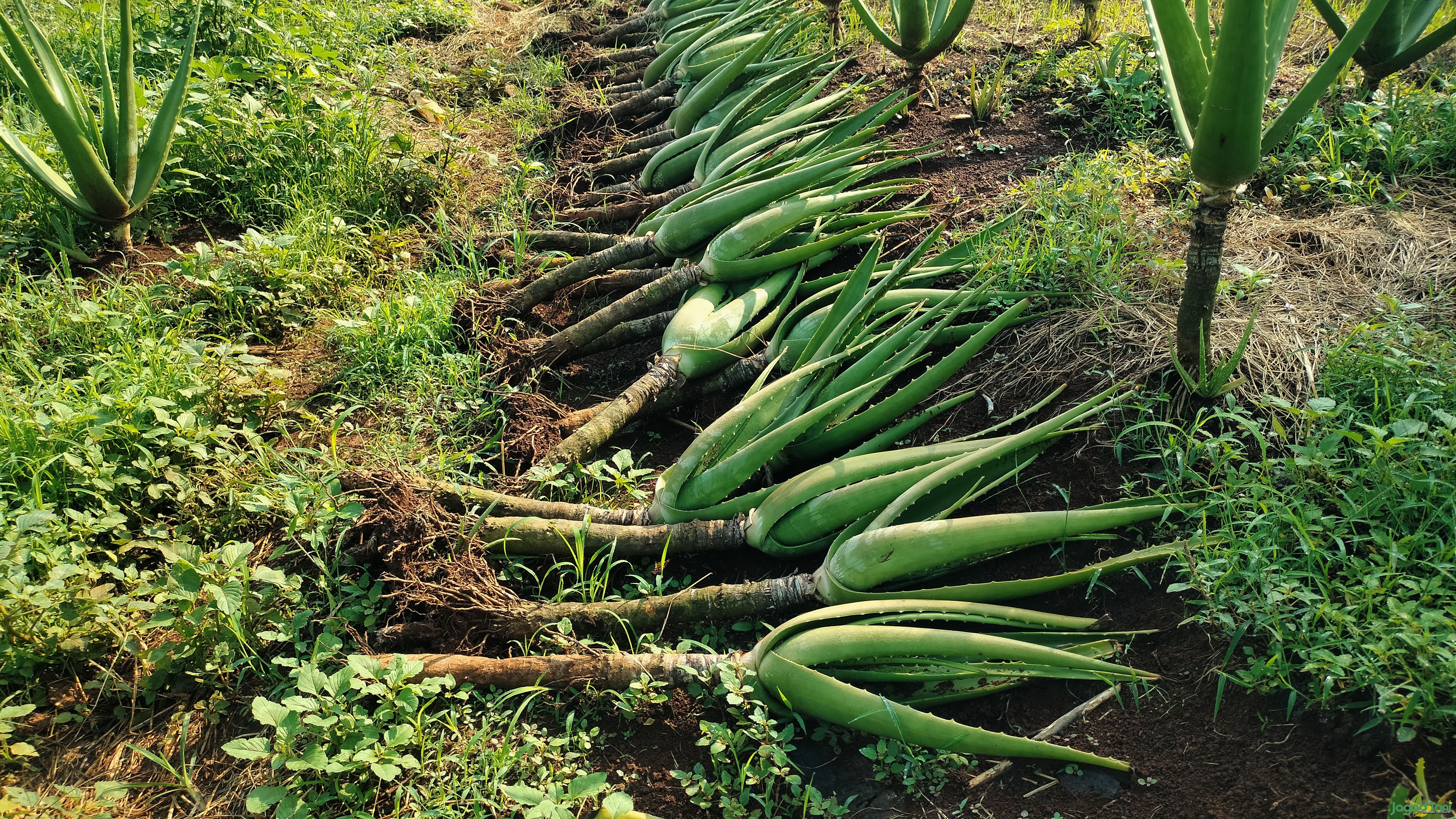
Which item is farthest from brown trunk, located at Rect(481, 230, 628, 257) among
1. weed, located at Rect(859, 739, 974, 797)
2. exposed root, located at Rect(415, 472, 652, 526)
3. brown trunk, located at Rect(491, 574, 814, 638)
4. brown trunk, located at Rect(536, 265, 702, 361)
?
weed, located at Rect(859, 739, 974, 797)

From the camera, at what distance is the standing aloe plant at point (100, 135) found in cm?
282

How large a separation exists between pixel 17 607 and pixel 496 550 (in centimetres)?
104

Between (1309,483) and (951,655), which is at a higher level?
(1309,483)

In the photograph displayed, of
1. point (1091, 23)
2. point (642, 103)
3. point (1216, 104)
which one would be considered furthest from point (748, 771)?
point (1091, 23)

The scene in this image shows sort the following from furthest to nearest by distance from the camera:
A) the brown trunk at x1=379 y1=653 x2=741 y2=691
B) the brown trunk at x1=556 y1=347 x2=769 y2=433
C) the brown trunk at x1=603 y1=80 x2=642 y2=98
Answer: the brown trunk at x1=603 y1=80 x2=642 y2=98, the brown trunk at x1=556 y1=347 x2=769 y2=433, the brown trunk at x1=379 y1=653 x2=741 y2=691

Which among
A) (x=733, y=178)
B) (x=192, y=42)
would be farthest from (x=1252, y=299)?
(x=192, y=42)

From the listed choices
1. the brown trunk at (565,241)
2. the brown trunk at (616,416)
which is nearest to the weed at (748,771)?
the brown trunk at (616,416)

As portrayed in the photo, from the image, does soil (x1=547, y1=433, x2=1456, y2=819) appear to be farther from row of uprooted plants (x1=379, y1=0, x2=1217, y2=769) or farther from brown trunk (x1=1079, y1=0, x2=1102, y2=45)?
brown trunk (x1=1079, y1=0, x2=1102, y2=45)

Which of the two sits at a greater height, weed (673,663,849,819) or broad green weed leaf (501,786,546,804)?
broad green weed leaf (501,786,546,804)

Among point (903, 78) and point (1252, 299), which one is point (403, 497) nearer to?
point (1252, 299)

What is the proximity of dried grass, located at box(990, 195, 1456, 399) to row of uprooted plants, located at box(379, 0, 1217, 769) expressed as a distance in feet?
0.49

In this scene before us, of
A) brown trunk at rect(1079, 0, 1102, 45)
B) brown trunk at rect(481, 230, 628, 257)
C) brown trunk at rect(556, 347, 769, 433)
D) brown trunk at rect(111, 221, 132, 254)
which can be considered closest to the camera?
brown trunk at rect(556, 347, 769, 433)

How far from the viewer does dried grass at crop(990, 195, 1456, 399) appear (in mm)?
2146

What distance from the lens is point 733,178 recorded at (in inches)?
122
